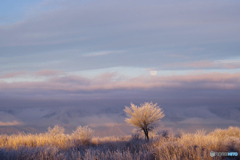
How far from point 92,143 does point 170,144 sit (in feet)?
25.3

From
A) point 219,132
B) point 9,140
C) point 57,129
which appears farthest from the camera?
point 57,129

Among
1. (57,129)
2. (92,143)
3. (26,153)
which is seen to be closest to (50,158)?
(26,153)

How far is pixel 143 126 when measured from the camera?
19531 mm

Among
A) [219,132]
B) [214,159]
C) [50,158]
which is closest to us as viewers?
[214,159]

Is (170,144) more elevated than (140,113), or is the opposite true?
(140,113)

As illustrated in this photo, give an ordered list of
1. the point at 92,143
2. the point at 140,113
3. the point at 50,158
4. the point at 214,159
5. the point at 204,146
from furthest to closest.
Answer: the point at 140,113, the point at 92,143, the point at 204,146, the point at 50,158, the point at 214,159

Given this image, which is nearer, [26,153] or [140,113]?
[26,153]

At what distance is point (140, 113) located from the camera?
19359 mm

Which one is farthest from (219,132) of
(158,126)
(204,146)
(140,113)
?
(204,146)

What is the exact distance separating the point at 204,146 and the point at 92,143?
29.2ft

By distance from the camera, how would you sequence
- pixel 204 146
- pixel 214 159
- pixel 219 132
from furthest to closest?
pixel 219 132
pixel 204 146
pixel 214 159

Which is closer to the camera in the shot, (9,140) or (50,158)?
(50,158)

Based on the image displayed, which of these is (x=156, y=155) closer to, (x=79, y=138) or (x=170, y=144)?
(x=170, y=144)

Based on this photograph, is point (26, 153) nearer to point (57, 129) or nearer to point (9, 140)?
point (9, 140)
